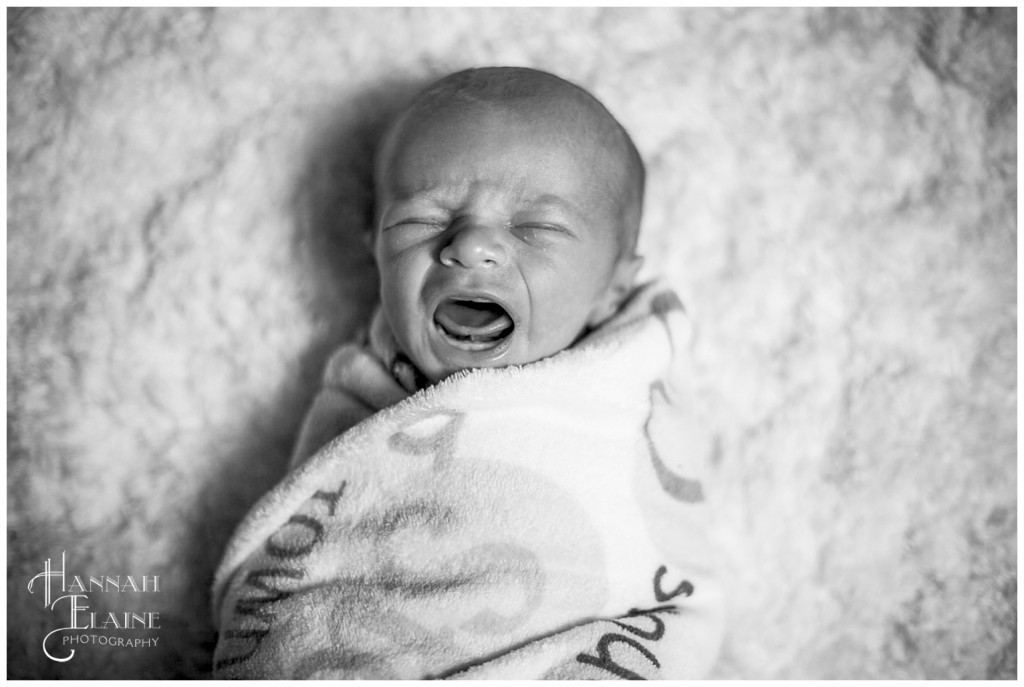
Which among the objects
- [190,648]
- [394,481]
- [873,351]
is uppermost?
[873,351]

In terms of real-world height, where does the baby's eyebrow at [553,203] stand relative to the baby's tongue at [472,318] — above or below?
above

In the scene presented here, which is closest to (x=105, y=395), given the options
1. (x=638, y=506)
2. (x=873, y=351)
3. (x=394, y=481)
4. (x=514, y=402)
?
(x=394, y=481)

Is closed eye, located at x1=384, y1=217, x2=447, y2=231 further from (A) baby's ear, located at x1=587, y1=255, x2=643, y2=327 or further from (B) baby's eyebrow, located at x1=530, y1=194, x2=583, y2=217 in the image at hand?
(A) baby's ear, located at x1=587, y1=255, x2=643, y2=327

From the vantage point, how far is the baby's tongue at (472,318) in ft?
2.73

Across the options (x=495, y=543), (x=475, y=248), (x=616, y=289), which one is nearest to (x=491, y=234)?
(x=475, y=248)

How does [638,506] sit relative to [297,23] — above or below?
below

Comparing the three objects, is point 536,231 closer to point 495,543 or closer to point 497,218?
point 497,218

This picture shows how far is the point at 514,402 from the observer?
0.82m

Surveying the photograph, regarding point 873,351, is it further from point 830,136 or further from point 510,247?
point 510,247

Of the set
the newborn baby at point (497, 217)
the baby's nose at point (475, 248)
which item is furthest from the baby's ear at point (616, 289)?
the baby's nose at point (475, 248)

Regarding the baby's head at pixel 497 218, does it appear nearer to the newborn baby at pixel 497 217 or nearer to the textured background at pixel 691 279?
the newborn baby at pixel 497 217

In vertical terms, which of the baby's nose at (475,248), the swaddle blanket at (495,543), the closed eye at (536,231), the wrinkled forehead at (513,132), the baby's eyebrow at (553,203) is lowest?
the swaddle blanket at (495,543)

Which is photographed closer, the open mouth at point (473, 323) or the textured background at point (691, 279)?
the open mouth at point (473, 323)

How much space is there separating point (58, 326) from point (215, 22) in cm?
43
